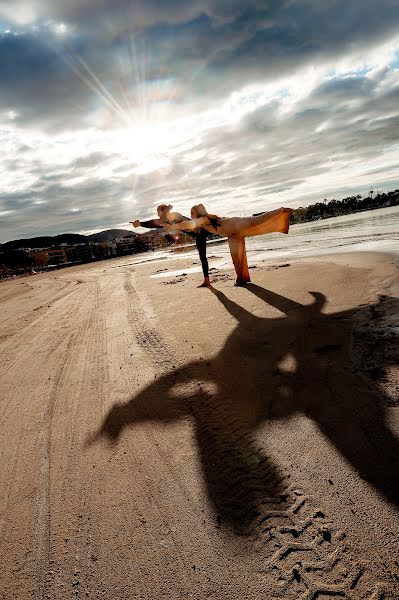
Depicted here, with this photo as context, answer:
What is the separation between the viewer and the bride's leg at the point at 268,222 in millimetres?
8211

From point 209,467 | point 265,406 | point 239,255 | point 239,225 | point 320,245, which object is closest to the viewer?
point 209,467

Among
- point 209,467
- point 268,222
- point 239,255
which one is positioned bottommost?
point 209,467

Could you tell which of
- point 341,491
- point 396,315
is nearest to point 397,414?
point 341,491

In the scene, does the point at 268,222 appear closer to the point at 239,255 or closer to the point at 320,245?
the point at 239,255

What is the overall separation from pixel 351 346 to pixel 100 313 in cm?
645

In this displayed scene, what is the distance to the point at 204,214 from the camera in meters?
9.44

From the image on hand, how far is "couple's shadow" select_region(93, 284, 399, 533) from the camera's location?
2.16 meters

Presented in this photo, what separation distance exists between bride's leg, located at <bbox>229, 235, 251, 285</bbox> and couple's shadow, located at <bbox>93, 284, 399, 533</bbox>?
14.2 ft

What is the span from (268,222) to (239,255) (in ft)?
4.44

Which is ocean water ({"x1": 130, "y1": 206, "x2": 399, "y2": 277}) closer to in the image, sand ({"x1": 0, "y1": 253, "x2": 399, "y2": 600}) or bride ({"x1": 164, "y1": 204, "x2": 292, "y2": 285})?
bride ({"x1": 164, "y1": 204, "x2": 292, "y2": 285})

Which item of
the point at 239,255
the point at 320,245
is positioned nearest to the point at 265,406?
the point at 239,255

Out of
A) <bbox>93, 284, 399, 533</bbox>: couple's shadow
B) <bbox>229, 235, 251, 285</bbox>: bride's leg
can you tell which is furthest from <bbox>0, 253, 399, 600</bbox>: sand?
<bbox>229, 235, 251, 285</bbox>: bride's leg

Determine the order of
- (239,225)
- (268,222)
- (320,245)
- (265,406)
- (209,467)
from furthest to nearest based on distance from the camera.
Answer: (320,245), (239,225), (268,222), (265,406), (209,467)

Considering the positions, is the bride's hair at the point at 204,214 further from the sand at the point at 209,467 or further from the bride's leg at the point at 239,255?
the sand at the point at 209,467
